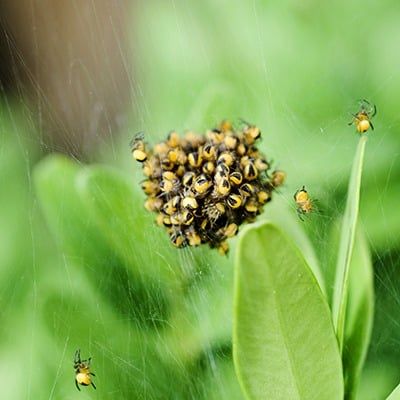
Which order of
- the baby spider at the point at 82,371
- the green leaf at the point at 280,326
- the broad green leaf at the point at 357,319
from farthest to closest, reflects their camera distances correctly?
the baby spider at the point at 82,371 → the broad green leaf at the point at 357,319 → the green leaf at the point at 280,326

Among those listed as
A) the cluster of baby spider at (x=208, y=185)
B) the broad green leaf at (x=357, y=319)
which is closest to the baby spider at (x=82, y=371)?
the cluster of baby spider at (x=208, y=185)

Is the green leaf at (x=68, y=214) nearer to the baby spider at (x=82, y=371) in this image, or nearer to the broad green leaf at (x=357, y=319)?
the baby spider at (x=82, y=371)

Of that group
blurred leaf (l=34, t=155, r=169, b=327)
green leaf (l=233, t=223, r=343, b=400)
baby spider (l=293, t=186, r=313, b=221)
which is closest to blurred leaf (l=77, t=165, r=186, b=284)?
blurred leaf (l=34, t=155, r=169, b=327)

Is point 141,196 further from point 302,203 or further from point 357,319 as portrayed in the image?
point 357,319

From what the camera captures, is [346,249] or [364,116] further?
[364,116]

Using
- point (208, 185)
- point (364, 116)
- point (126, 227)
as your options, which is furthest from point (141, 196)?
point (364, 116)

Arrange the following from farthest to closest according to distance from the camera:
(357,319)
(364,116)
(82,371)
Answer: (364,116) < (82,371) < (357,319)

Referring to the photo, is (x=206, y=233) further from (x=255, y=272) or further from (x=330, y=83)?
(x=330, y=83)
